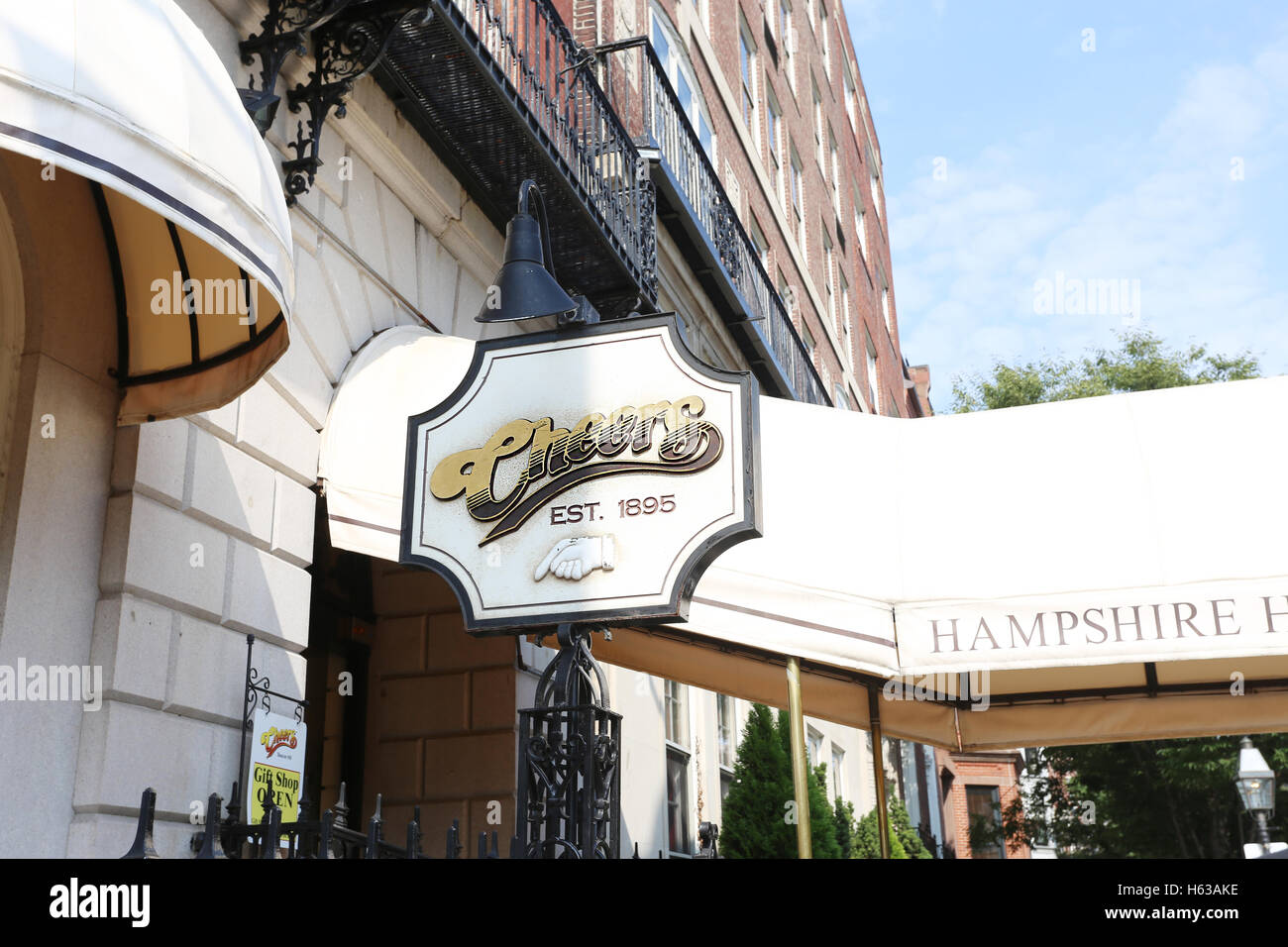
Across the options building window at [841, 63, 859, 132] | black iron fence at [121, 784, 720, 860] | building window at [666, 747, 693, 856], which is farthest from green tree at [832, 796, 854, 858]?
building window at [841, 63, 859, 132]

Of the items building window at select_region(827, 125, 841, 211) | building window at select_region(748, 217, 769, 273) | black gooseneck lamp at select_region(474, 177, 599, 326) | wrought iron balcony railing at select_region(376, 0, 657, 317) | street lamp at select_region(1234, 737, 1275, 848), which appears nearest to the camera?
black gooseneck lamp at select_region(474, 177, 599, 326)

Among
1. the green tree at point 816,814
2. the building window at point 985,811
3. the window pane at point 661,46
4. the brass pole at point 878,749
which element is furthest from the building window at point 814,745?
the building window at point 985,811

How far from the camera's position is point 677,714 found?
51.4 ft

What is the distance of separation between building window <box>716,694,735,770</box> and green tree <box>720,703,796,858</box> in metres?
1.16

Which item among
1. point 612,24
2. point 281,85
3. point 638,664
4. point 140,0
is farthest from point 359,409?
point 612,24

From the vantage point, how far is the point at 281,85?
7.25 meters

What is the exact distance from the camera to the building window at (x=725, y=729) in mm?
17719

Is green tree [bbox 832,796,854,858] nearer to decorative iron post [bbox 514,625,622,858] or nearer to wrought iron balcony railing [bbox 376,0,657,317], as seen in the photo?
wrought iron balcony railing [bbox 376,0,657,317]

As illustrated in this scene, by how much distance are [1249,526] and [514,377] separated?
408 centimetres

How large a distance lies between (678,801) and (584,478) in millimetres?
11588

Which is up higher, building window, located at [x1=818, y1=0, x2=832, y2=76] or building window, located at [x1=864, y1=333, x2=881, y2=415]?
building window, located at [x1=818, y1=0, x2=832, y2=76]

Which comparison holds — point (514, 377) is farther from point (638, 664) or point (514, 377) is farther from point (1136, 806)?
point (1136, 806)

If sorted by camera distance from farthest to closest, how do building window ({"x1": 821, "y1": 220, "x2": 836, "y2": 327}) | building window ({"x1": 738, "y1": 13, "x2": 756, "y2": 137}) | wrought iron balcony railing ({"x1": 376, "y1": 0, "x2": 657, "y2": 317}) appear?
1. building window ({"x1": 821, "y1": 220, "x2": 836, "y2": 327})
2. building window ({"x1": 738, "y1": 13, "x2": 756, "y2": 137})
3. wrought iron balcony railing ({"x1": 376, "y1": 0, "x2": 657, "y2": 317})

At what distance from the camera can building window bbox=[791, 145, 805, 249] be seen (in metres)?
25.9
